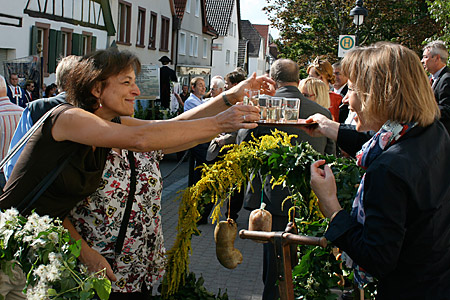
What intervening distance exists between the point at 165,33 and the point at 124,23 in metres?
6.94

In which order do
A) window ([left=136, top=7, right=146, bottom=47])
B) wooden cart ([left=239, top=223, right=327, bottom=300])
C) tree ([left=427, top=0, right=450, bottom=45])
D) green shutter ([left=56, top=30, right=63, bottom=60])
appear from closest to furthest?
wooden cart ([left=239, top=223, right=327, bottom=300])
tree ([left=427, top=0, right=450, bottom=45])
green shutter ([left=56, top=30, right=63, bottom=60])
window ([left=136, top=7, right=146, bottom=47])

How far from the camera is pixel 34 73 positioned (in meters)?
12.9

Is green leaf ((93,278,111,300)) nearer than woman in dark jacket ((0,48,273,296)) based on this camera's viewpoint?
Yes

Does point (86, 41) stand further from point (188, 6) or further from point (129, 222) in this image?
point (129, 222)

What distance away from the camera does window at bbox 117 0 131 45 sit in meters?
25.7

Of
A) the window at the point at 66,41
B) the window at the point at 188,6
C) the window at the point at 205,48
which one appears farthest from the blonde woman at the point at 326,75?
the window at the point at 205,48

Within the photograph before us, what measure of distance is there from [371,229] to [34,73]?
11.9 metres

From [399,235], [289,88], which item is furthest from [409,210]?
[289,88]

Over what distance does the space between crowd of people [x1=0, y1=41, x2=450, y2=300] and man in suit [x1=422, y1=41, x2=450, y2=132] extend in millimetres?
4457

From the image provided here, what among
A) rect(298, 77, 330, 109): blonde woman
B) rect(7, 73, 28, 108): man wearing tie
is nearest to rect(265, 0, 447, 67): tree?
rect(7, 73, 28, 108): man wearing tie

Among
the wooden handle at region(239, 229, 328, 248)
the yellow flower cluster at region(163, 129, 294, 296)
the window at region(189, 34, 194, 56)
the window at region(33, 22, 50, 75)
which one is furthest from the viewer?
the window at region(189, 34, 194, 56)

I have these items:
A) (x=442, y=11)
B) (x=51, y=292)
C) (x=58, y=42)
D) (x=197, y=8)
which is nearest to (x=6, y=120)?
(x=51, y=292)

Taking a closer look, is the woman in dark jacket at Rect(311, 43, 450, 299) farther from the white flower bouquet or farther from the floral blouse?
the floral blouse

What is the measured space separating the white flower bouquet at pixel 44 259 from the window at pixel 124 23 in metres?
23.6
